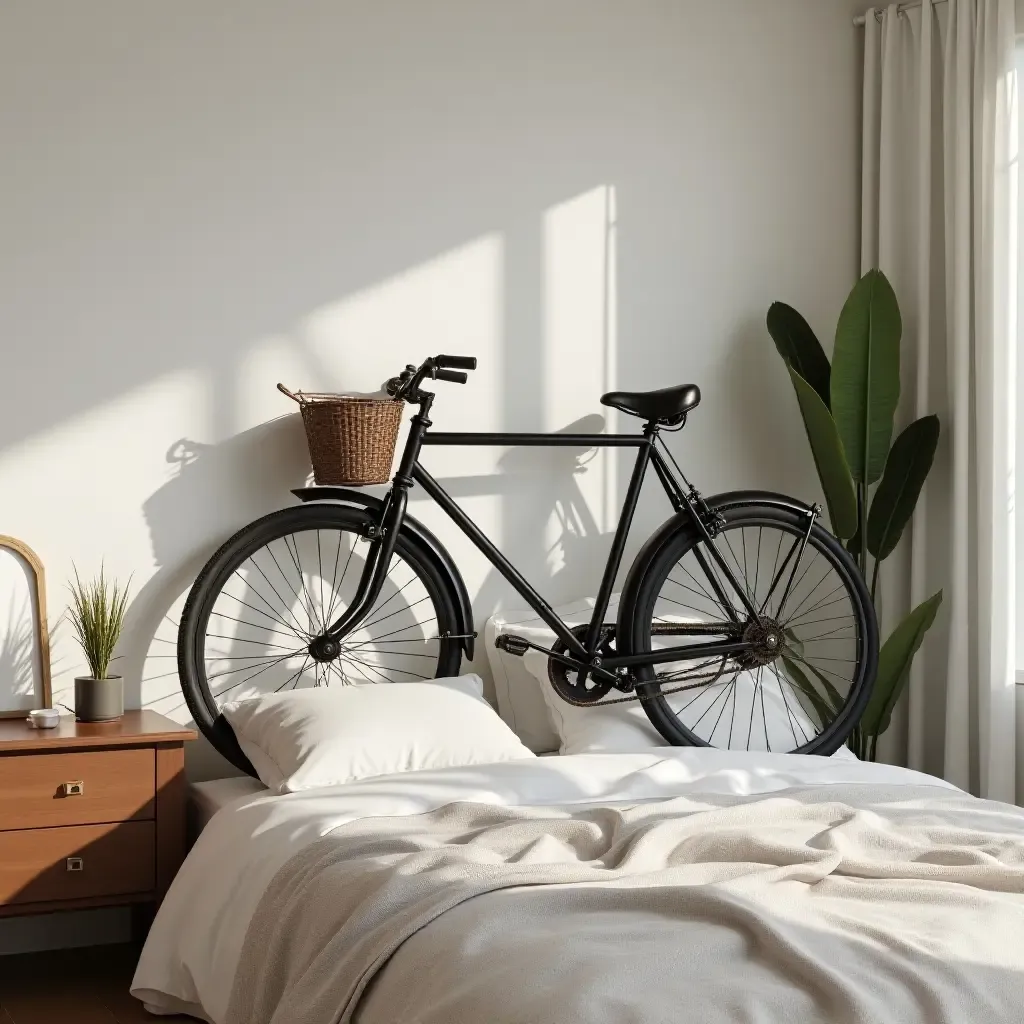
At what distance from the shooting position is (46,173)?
306 centimetres

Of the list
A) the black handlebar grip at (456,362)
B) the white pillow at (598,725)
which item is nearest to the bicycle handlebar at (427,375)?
the black handlebar grip at (456,362)

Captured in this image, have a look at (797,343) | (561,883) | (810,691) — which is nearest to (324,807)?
(561,883)

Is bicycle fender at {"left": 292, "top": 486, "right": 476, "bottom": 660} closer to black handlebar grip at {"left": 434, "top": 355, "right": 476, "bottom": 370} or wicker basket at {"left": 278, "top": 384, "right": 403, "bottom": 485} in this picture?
wicker basket at {"left": 278, "top": 384, "right": 403, "bottom": 485}

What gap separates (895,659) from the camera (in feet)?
11.9

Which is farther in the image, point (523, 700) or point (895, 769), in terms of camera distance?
point (523, 700)

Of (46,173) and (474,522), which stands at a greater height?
(46,173)

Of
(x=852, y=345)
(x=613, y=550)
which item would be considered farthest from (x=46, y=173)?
(x=852, y=345)

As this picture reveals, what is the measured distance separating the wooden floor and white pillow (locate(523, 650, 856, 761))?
3.67 ft

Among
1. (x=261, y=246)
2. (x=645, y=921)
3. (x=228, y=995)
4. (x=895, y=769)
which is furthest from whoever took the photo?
(x=261, y=246)

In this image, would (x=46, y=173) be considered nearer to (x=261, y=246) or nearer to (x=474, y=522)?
(x=261, y=246)

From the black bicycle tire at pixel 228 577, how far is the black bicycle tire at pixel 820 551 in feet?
1.66

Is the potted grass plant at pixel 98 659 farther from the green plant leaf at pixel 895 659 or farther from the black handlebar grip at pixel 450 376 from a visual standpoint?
the green plant leaf at pixel 895 659

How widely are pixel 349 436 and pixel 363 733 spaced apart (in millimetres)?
748

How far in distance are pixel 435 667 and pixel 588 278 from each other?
121 centimetres
